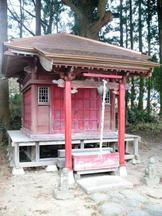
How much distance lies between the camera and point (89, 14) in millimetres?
16375

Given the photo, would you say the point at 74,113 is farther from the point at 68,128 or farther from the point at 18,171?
the point at 18,171

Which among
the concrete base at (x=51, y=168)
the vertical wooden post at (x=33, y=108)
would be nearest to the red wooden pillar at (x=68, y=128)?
the concrete base at (x=51, y=168)

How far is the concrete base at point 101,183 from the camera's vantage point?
270 inches

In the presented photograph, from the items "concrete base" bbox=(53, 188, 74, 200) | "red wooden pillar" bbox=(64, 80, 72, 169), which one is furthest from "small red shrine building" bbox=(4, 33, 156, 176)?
"concrete base" bbox=(53, 188, 74, 200)

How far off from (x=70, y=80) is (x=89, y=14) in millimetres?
9729

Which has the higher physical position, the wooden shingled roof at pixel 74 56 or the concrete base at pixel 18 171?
the wooden shingled roof at pixel 74 56

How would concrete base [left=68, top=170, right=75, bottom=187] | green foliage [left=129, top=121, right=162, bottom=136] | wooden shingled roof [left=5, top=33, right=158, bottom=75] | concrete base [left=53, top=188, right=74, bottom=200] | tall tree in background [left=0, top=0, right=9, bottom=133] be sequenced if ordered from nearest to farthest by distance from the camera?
concrete base [left=53, top=188, right=74, bottom=200], wooden shingled roof [left=5, top=33, right=158, bottom=75], concrete base [left=68, top=170, right=75, bottom=187], tall tree in background [left=0, top=0, right=9, bottom=133], green foliage [left=129, top=121, right=162, bottom=136]

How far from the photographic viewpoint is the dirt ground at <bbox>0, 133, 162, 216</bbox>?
562 centimetres

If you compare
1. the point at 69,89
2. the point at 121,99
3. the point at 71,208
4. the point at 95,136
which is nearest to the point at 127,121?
the point at 95,136

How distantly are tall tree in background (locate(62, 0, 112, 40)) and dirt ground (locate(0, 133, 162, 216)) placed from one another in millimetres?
7580

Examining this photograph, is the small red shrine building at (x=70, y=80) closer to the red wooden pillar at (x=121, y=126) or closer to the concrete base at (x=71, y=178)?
the red wooden pillar at (x=121, y=126)

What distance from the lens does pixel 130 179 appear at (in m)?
7.93

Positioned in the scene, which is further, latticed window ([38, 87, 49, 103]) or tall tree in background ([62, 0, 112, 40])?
tall tree in background ([62, 0, 112, 40])

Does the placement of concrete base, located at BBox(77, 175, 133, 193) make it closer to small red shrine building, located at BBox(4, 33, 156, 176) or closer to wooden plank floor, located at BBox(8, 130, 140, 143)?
small red shrine building, located at BBox(4, 33, 156, 176)
